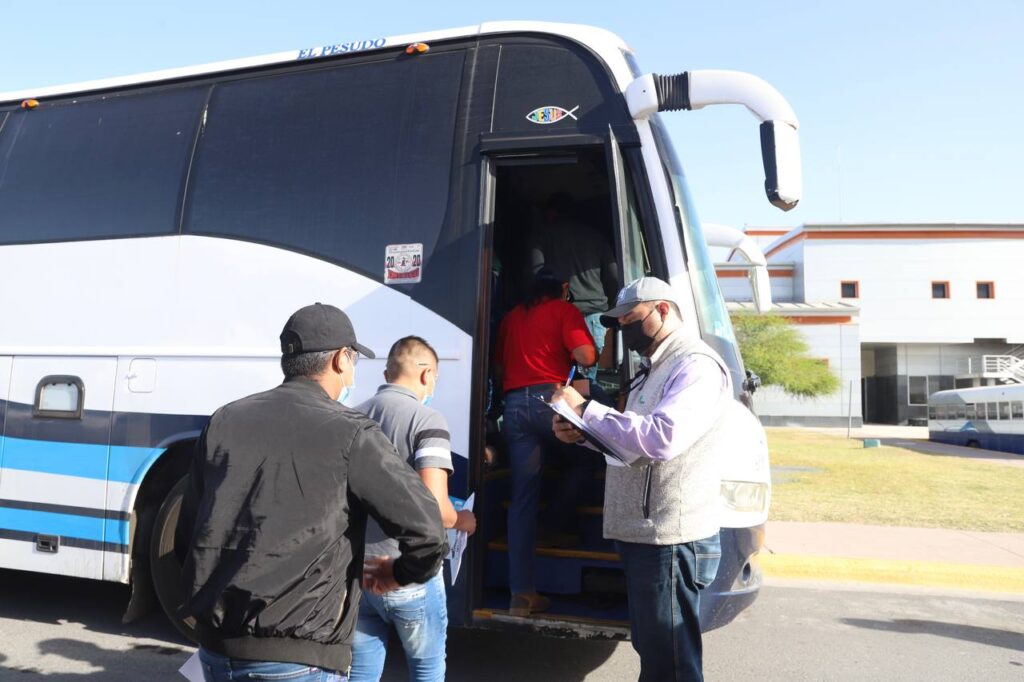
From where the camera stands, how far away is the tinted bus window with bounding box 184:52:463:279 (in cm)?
464

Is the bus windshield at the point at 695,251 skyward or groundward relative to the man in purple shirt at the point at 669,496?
A: skyward

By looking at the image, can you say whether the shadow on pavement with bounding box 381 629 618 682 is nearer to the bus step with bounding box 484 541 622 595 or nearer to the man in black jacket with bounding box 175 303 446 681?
the bus step with bounding box 484 541 622 595

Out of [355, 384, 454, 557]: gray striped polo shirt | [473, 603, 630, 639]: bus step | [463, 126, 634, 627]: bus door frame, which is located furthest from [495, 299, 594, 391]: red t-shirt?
[355, 384, 454, 557]: gray striped polo shirt

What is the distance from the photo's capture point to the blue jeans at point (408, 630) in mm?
2871

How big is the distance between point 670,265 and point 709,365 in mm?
1296

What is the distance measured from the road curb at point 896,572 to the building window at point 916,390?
46115 mm

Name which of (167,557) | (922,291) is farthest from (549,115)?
(922,291)

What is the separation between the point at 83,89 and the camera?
18.9 feet

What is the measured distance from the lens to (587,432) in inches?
116

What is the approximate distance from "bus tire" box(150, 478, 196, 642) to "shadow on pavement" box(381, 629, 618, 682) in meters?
1.35

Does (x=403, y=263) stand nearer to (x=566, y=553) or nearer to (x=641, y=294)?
(x=641, y=294)

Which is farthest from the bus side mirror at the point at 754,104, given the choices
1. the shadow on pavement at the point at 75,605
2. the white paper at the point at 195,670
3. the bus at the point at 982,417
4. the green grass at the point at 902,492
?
the bus at the point at 982,417

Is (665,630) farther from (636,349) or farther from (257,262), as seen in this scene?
(257,262)

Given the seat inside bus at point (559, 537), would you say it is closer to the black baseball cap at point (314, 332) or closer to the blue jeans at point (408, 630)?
the blue jeans at point (408, 630)
